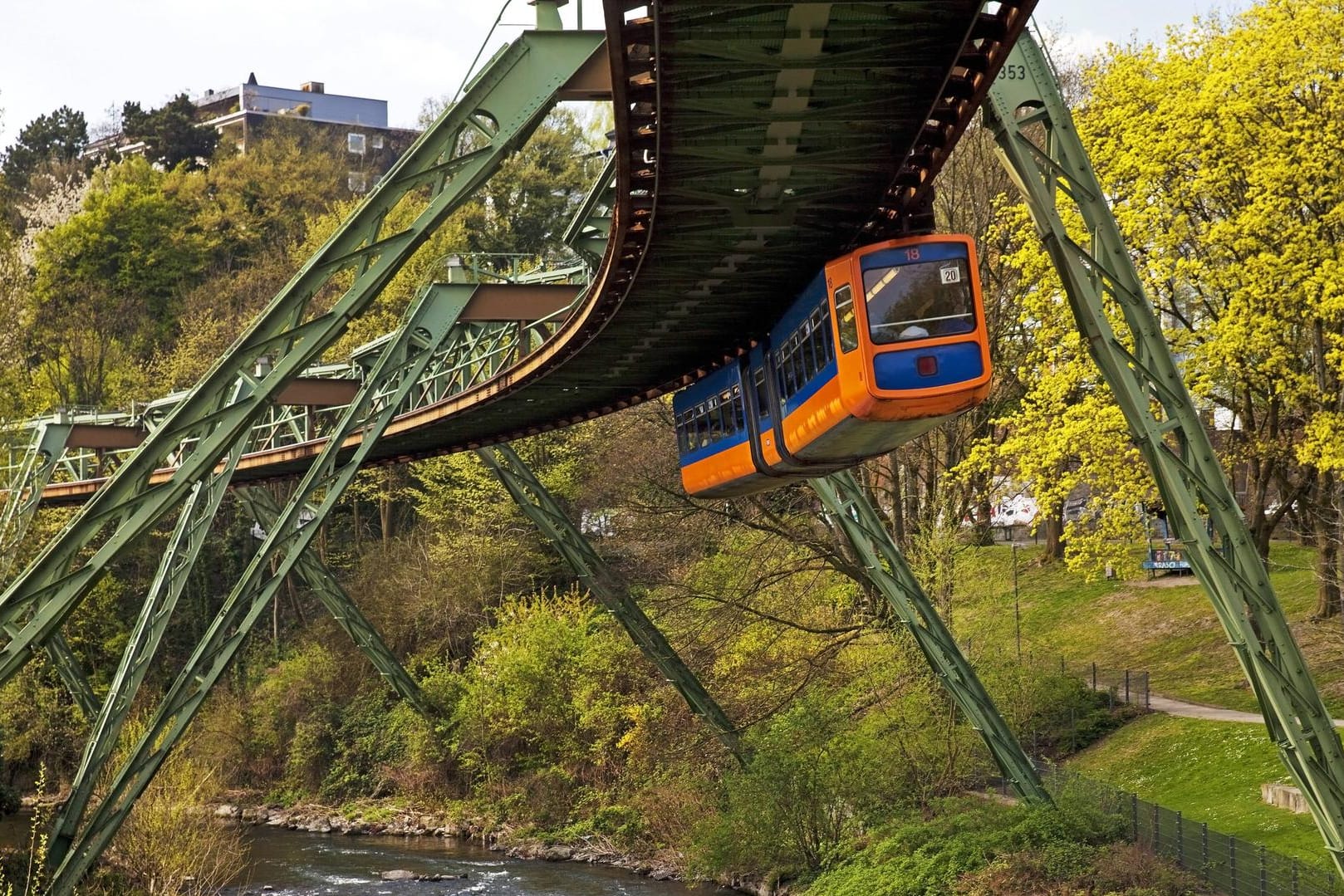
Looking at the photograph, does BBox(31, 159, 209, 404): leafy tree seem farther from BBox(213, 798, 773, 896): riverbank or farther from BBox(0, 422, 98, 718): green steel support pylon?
BBox(213, 798, 773, 896): riverbank

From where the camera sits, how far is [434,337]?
77.3ft

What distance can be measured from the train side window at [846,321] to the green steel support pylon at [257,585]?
6.52 metres

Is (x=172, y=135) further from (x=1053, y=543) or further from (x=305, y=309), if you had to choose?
(x=305, y=309)

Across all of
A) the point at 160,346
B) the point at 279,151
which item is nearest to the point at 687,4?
the point at 160,346

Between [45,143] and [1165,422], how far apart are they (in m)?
89.2

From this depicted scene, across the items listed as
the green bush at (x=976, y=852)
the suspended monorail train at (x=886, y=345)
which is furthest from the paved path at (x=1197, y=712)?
the suspended monorail train at (x=886, y=345)

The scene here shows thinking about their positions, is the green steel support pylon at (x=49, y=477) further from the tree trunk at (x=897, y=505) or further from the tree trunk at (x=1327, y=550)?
the tree trunk at (x=1327, y=550)

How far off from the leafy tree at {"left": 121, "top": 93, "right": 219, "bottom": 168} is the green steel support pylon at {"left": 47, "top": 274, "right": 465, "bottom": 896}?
6422 cm

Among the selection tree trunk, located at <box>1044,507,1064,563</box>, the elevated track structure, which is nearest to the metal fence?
the elevated track structure

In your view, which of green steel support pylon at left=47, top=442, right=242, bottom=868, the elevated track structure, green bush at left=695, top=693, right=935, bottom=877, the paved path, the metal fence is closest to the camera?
the elevated track structure

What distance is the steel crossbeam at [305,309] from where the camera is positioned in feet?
45.8

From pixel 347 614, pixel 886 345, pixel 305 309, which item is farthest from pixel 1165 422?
pixel 347 614

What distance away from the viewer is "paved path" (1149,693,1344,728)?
1189 inches

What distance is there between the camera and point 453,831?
4016 centimetres
